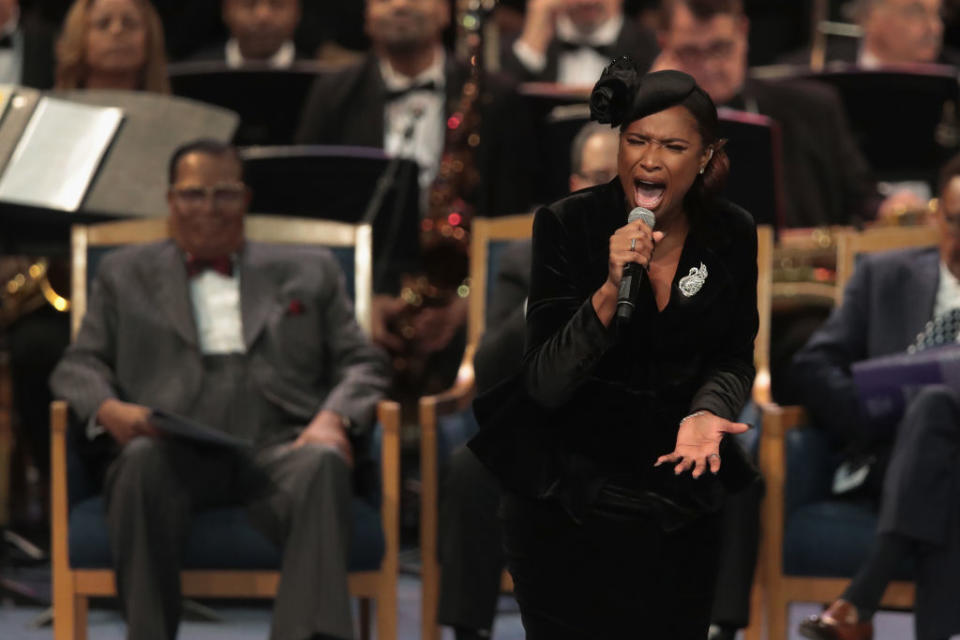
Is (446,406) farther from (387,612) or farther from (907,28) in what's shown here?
(907,28)

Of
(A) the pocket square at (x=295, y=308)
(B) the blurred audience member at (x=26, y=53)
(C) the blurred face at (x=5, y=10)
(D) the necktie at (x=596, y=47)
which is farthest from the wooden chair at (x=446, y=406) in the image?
(C) the blurred face at (x=5, y=10)

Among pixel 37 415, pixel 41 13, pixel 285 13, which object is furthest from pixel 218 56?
pixel 37 415

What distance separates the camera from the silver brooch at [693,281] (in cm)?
211

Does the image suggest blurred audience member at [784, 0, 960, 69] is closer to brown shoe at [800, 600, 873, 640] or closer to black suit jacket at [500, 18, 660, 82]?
black suit jacket at [500, 18, 660, 82]

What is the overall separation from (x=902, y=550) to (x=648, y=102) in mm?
1739

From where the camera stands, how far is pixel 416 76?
5609 mm

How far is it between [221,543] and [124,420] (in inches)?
13.7

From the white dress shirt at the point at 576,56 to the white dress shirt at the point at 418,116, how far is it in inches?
18.8

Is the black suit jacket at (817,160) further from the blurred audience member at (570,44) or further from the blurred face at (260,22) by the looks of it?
the blurred face at (260,22)

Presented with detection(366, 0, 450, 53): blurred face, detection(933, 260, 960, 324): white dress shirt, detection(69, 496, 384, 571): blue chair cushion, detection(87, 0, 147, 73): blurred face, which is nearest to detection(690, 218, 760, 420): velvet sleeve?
detection(69, 496, 384, 571): blue chair cushion

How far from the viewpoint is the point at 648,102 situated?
6.77ft

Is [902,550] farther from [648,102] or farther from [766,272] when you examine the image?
[648,102]

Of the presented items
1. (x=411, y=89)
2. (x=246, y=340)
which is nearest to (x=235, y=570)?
(x=246, y=340)

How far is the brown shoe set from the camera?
3.46 metres
